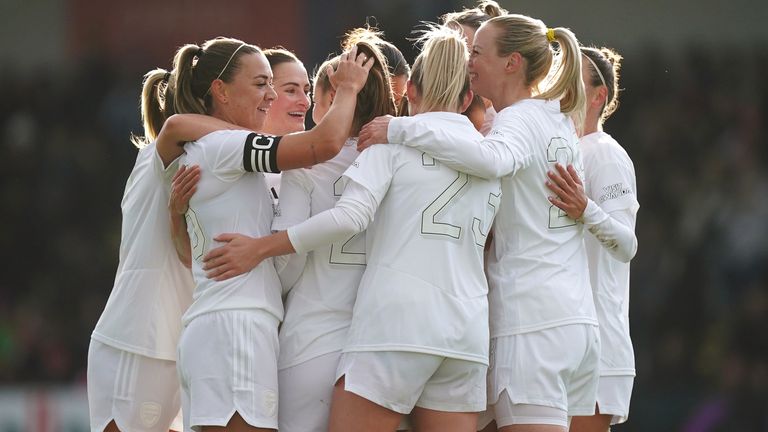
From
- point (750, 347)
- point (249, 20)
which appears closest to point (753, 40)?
point (750, 347)

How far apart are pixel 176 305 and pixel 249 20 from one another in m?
7.48

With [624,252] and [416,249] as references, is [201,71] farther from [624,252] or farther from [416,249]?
[624,252]

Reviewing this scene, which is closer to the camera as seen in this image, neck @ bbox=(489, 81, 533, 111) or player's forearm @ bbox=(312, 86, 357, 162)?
player's forearm @ bbox=(312, 86, 357, 162)

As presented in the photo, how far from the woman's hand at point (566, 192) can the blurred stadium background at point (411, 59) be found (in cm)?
622

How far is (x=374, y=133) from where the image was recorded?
170 inches

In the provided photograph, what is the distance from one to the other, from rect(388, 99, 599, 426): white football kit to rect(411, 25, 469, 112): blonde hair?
118 mm

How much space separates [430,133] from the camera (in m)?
4.23

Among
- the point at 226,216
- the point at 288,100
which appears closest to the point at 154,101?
the point at 288,100

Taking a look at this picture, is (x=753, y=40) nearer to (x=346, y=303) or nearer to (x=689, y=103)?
(x=689, y=103)

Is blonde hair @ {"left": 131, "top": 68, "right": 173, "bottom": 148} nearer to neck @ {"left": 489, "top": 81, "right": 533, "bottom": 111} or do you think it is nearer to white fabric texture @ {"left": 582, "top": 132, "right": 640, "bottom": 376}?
neck @ {"left": 489, "top": 81, "right": 533, "bottom": 111}

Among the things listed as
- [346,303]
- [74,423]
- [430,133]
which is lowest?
[74,423]

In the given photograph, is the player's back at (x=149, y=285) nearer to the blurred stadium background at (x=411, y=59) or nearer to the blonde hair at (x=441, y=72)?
the blonde hair at (x=441, y=72)

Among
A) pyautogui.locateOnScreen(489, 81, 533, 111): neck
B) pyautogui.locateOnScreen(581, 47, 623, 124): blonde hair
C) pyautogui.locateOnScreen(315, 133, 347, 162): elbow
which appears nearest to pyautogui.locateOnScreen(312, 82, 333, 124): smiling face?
pyautogui.locateOnScreen(315, 133, 347, 162): elbow

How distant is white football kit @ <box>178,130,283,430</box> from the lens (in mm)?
4121
